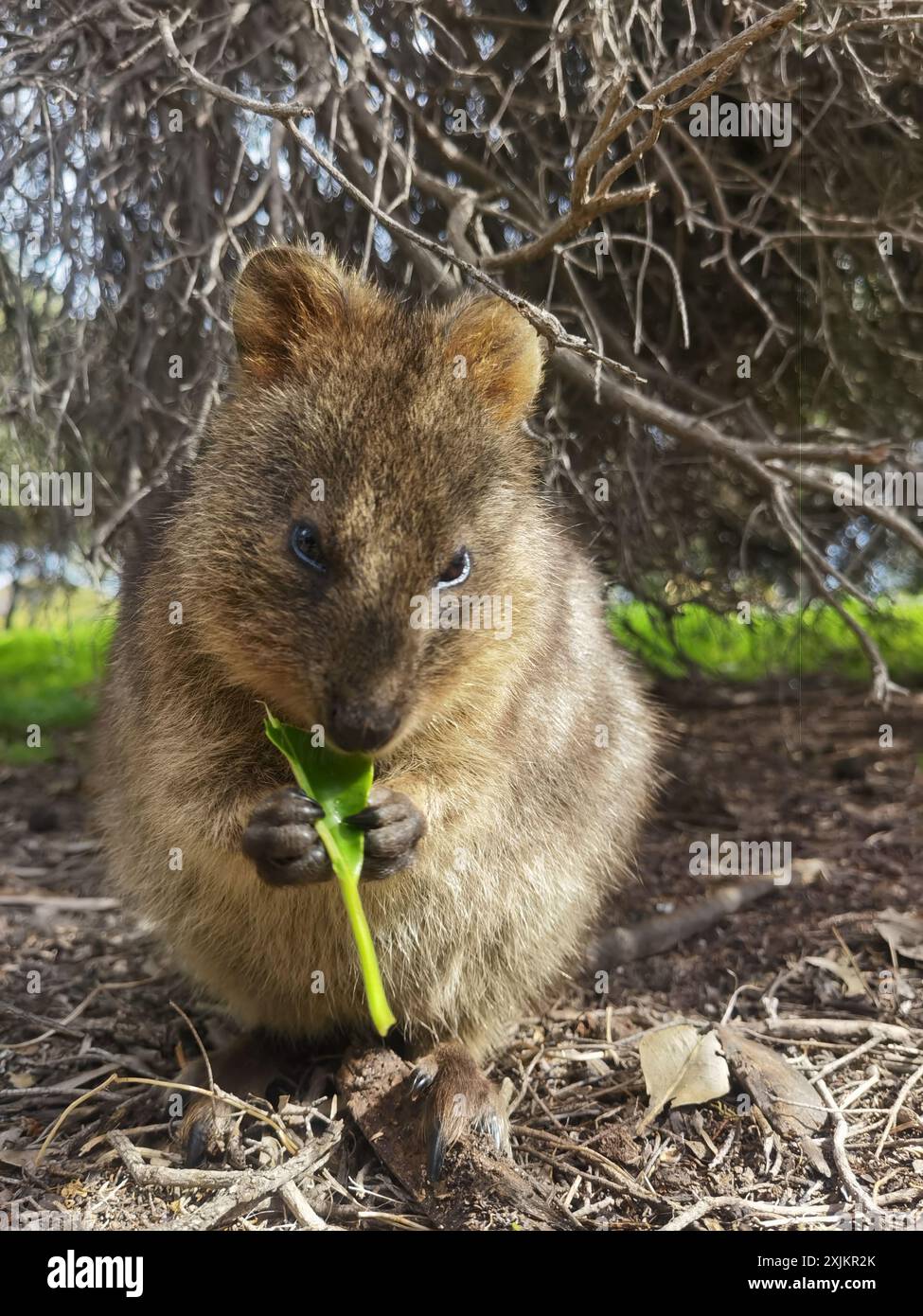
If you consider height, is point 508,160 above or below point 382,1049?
above

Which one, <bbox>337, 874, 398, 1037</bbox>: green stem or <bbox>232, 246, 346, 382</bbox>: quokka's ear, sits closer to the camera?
<bbox>337, 874, 398, 1037</bbox>: green stem

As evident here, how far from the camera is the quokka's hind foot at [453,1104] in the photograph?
3221 millimetres

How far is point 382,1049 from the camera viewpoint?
3.73 meters

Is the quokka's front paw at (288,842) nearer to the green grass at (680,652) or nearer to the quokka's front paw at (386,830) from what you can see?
the quokka's front paw at (386,830)

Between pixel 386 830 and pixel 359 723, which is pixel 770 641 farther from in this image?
pixel 359 723

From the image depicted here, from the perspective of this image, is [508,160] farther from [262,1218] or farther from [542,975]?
[262,1218]

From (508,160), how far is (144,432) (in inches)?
86.6

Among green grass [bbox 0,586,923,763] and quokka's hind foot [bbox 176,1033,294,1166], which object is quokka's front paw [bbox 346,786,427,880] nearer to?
quokka's hind foot [bbox 176,1033,294,1166]

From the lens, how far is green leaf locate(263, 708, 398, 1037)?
3.00 m

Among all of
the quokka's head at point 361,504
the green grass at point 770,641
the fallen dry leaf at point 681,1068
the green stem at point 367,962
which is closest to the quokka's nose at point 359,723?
the quokka's head at point 361,504

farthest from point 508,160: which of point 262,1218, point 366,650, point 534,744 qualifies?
point 262,1218

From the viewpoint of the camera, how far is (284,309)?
3463 mm

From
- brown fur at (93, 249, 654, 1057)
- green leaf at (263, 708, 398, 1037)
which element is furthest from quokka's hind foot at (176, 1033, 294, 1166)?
green leaf at (263, 708, 398, 1037)

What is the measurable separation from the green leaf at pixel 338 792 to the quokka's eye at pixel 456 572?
0.51 m
